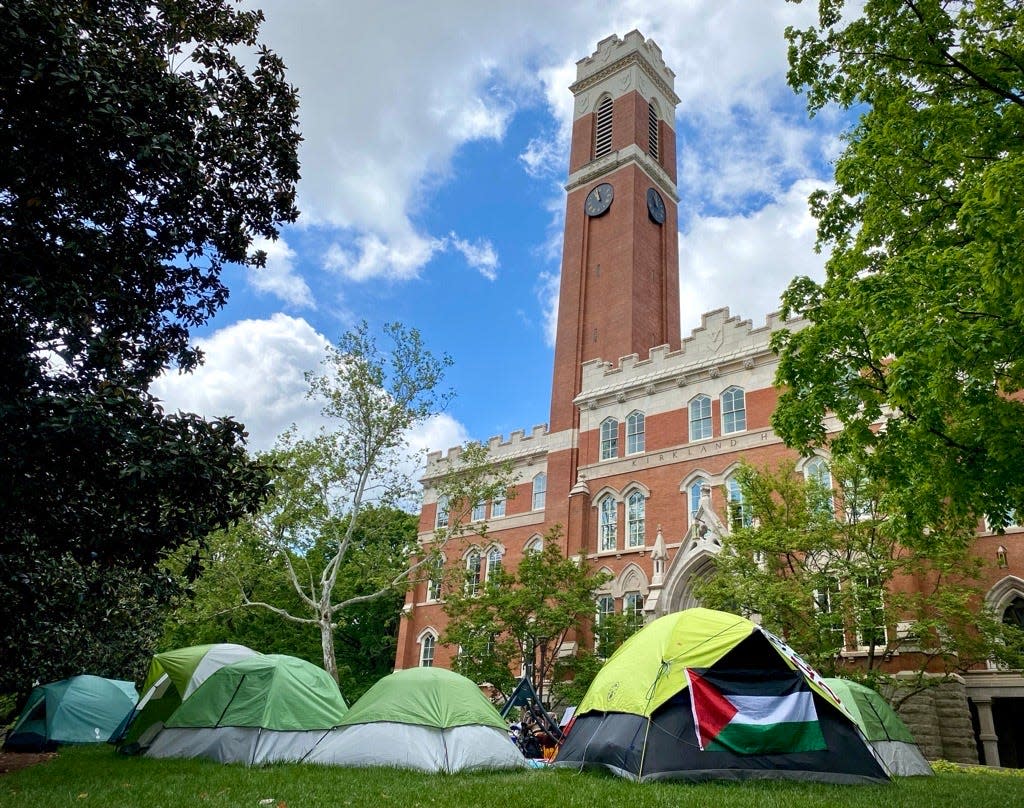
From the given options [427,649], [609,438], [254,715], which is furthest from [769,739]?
[427,649]

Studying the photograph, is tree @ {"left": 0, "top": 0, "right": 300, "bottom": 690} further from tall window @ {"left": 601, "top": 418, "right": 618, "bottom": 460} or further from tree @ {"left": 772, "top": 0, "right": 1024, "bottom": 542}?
tall window @ {"left": 601, "top": 418, "right": 618, "bottom": 460}

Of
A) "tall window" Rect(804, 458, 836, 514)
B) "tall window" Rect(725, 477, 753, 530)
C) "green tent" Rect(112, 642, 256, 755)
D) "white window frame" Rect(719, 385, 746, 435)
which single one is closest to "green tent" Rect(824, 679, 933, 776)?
"tall window" Rect(804, 458, 836, 514)

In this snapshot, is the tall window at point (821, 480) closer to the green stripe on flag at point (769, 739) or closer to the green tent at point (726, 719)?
the green tent at point (726, 719)

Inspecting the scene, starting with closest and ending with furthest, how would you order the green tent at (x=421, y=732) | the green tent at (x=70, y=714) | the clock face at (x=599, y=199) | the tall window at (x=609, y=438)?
the green tent at (x=421, y=732) < the green tent at (x=70, y=714) < the tall window at (x=609, y=438) < the clock face at (x=599, y=199)

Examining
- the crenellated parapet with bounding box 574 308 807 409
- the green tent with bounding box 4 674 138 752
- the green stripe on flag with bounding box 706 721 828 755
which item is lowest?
the green tent with bounding box 4 674 138 752

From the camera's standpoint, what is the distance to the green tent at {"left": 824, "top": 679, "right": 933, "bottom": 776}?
42.9ft

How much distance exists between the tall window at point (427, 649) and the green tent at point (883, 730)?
79.3ft

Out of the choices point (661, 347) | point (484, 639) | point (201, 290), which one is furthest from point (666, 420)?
point (201, 290)

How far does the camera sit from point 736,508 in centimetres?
2014

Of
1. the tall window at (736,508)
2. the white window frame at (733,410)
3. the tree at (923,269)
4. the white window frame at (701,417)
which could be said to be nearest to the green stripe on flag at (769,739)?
the tree at (923,269)

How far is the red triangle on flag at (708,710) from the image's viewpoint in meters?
9.80

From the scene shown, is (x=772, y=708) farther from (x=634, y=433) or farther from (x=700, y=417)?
(x=634, y=433)

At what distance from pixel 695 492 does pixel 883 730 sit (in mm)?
13564

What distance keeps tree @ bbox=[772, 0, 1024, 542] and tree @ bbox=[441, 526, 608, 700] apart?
1366cm
